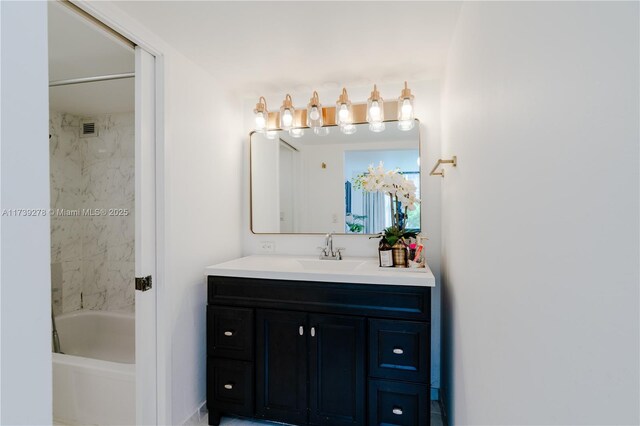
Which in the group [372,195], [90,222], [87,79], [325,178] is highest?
[87,79]

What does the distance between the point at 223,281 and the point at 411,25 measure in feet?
5.79

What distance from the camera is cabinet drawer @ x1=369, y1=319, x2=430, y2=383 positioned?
1640 millimetres

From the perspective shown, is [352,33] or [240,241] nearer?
[352,33]

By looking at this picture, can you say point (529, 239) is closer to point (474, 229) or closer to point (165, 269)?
point (474, 229)

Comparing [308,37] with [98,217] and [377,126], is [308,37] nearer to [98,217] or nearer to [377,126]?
[377,126]

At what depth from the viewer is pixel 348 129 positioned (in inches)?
92.4

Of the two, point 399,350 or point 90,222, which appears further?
point 90,222

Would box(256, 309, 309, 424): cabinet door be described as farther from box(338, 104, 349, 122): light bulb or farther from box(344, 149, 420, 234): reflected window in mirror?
box(338, 104, 349, 122): light bulb

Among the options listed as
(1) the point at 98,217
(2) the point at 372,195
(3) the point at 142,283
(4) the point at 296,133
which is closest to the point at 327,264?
(2) the point at 372,195

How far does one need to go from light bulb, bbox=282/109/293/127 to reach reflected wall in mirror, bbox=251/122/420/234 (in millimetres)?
140

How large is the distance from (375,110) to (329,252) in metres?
1.07

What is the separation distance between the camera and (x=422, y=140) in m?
2.28

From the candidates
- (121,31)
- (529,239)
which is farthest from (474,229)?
(121,31)

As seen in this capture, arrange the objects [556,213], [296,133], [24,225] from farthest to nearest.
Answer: [296,133], [556,213], [24,225]
